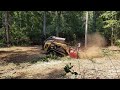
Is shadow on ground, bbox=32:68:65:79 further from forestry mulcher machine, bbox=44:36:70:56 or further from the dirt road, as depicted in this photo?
forestry mulcher machine, bbox=44:36:70:56

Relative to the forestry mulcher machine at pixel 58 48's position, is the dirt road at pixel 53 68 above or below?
below

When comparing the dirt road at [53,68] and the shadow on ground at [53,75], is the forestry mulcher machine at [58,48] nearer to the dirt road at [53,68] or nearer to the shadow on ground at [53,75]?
the dirt road at [53,68]

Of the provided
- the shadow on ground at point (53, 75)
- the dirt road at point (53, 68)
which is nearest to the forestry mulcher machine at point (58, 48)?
the dirt road at point (53, 68)

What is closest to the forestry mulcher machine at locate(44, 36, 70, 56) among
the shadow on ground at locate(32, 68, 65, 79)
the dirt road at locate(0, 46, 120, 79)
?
the dirt road at locate(0, 46, 120, 79)

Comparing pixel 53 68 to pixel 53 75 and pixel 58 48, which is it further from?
pixel 58 48

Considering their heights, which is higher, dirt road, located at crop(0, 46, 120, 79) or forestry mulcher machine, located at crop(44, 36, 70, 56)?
forestry mulcher machine, located at crop(44, 36, 70, 56)

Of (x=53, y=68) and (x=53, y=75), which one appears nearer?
(x=53, y=75)

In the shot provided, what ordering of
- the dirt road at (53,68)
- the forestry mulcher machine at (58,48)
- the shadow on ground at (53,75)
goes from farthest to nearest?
the forestry mulcher machine at (58,48) → the dirt road at (53,68) → the shadow on ground at (53,75)

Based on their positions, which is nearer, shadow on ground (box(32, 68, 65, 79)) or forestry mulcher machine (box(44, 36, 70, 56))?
shadow on ground (box(32, 68, 65, 79))

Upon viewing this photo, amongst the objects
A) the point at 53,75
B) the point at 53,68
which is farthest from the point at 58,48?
the point at 53,75

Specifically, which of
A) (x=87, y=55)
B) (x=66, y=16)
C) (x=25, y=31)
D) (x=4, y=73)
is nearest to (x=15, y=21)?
(x=25, y=31)
